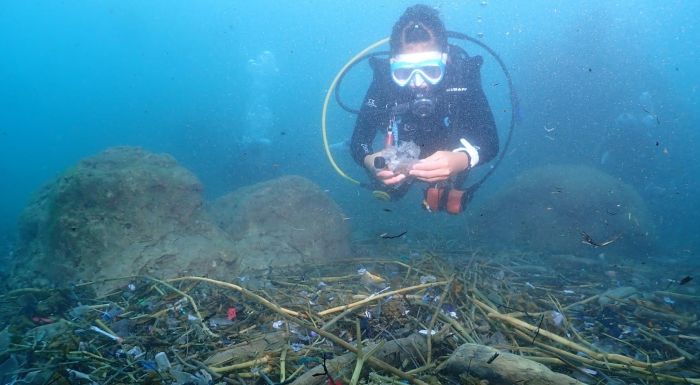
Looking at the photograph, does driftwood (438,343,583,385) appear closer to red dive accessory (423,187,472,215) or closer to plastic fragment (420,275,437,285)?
plastic fragment (420,275,437,285)

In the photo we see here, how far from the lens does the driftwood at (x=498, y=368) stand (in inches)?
63.3

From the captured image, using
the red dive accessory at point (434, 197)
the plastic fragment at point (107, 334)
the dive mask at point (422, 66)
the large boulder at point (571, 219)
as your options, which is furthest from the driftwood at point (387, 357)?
the large boulder at point (571, 219)

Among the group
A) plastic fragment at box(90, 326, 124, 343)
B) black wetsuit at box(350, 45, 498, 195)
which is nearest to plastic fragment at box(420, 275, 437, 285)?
black wetsuit at box(350, 45, 498, 195)

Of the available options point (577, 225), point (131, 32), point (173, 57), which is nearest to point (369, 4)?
point (173, 57)

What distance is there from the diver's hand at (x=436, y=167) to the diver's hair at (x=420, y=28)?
91.3 inches

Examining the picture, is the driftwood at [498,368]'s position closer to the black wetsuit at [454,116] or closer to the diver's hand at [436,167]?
the diver's hand at [436,167]

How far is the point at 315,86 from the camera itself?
90.6 m

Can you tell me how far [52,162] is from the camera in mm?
60875

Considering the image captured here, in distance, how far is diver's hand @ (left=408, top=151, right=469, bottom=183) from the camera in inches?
159

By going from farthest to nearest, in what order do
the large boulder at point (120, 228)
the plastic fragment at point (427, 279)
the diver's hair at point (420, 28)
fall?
the diver's hair at point (420, 28)
the large boulder at point (120, 228)
the plastic fragment at point (427, 279)

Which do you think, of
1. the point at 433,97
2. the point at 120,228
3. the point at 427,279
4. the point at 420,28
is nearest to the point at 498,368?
the point at 427,279

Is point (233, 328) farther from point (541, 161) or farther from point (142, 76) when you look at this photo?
point (142, 76)

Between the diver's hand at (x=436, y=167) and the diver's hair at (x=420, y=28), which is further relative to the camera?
the diver's hair at (x=420, y=28)

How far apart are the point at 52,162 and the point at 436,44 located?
80.3 m
